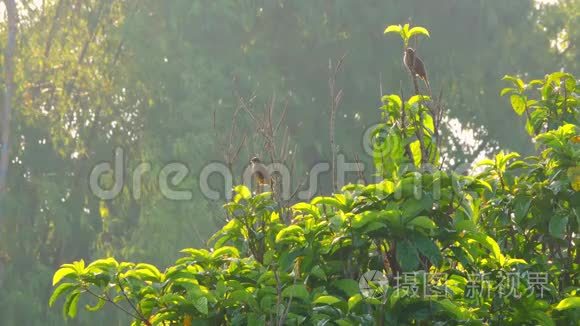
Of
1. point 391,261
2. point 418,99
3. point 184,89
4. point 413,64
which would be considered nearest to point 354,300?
point 391,261

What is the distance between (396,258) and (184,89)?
1100 cm

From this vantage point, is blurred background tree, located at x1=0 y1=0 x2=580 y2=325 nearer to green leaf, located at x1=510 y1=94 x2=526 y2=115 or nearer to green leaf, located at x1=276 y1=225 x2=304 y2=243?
green leaf, located at x1=510 y1=94 x2=526 y2=115

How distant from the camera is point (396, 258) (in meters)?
3.06

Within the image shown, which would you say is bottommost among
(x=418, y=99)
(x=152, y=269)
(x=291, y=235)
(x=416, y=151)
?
(x=152, y=269)

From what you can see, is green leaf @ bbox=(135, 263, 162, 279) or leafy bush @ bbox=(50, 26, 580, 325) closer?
leafy bush @ bbox=(50, 26, 580, 325)

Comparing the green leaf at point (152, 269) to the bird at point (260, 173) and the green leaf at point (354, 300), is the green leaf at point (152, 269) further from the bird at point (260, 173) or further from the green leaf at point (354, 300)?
the bird at point (260, 173)

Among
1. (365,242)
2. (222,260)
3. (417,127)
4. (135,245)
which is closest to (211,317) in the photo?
(222,260)

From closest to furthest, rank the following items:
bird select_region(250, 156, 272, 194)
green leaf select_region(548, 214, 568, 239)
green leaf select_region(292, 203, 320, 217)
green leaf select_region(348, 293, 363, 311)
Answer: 1. green leaf select_region(348, 293, 363, 311)
2. green leaf select_region(292, 203, 320, 217)
3. green leaf select_region(548, 214, 568, 239)
4. bird select_region(250, 156, 272, 194)

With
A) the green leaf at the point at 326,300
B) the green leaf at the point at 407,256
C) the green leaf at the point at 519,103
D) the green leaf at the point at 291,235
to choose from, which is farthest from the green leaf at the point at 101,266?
the green leaf at the point at 519,103

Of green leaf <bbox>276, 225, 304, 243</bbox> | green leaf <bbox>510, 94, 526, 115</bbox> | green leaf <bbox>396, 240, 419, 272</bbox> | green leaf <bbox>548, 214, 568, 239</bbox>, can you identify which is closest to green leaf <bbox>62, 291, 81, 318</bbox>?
green leaf <bbox>276, 225, 304, 243</bbox>

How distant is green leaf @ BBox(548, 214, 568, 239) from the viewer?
331 centimetres

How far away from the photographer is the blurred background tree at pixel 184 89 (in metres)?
12.9

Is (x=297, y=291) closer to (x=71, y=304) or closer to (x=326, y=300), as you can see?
(x=326, y=300)

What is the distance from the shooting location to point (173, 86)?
46.1 feet
